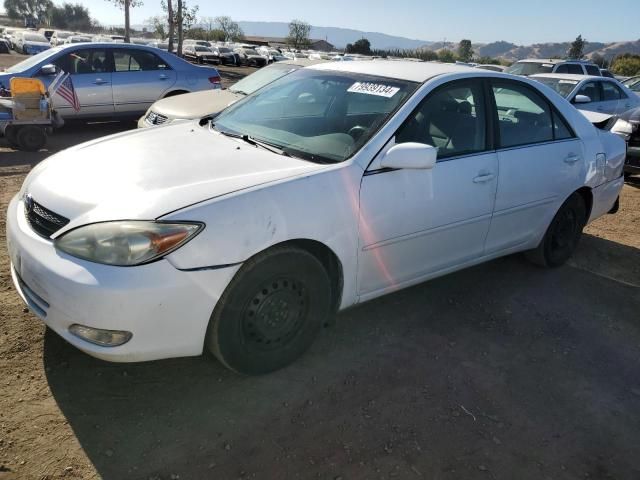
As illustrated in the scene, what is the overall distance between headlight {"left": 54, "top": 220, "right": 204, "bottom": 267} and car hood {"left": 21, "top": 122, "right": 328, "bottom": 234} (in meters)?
0.05

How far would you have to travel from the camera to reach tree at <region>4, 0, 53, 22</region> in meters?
91.0

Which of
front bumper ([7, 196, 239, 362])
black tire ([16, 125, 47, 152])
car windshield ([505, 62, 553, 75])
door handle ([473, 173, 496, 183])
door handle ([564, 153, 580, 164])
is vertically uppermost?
car windshield ([505, 62, 553, 75])

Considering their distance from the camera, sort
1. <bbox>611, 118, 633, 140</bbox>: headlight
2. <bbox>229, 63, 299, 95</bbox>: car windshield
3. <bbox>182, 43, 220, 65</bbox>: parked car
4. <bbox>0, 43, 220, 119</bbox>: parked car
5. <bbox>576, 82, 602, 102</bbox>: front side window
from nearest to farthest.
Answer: <bbox>611, 118, 633, 140</bbox>: headlight < <bbox>229, 63, 299, 95</bbox>: car windshield < <bbox>0, 43, 220, 119</bbox>: parked car < <bbox>576, 82, 602, 102</bbox>: front side window < <bbox>182, 43, 220, 65</bbox>: parked car

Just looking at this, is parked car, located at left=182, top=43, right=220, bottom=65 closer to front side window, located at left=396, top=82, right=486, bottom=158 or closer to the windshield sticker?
the windshield sticker

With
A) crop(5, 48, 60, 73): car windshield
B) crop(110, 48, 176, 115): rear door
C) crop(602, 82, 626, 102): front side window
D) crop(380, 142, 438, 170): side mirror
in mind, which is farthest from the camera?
crop(602, 82, 626, 102): front side window

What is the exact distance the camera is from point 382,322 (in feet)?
11.5

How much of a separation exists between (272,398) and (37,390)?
1150mm

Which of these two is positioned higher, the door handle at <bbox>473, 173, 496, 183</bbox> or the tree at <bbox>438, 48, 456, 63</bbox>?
the tree at <bbox>438, 48, 456, 63</bbox>

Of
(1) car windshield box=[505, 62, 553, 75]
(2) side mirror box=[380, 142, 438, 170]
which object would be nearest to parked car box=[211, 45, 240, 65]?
(1) car windshield box=[505, 62, 553, 75]

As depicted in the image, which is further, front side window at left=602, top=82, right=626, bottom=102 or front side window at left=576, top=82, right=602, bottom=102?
front side window at left=602, top=82, right=626, bottom=102

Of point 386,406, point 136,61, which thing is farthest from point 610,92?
point 386,406

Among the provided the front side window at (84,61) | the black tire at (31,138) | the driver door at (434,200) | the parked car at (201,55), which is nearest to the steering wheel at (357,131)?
the driver door at (434,200)

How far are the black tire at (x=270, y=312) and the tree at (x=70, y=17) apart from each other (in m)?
104

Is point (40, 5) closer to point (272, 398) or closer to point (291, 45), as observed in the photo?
point (291, 45)
